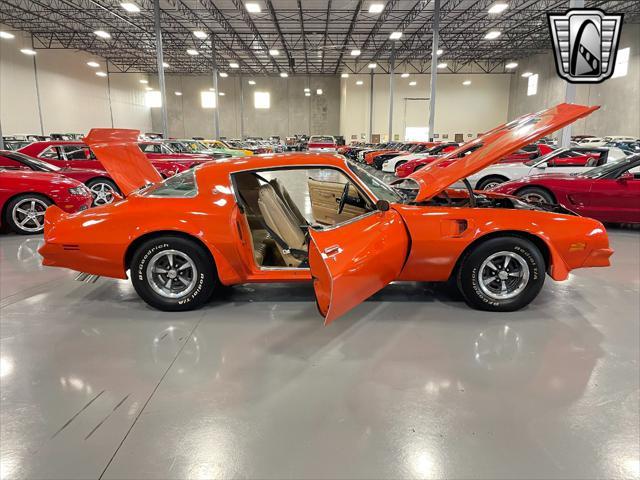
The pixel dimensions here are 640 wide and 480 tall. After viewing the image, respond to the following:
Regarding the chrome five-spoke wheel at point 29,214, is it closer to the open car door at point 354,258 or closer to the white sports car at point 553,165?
the open car door at point 354,258

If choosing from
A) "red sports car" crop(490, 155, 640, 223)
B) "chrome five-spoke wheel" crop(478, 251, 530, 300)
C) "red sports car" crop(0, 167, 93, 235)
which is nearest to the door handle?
"chrome five-spoke wheel" crop(478, 251, 530, 300)

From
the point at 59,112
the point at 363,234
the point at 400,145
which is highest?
the point at 59,112

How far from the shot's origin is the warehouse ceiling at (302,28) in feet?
71.9

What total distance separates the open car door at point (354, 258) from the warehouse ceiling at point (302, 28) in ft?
58.7

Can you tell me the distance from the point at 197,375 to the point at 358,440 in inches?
47.1

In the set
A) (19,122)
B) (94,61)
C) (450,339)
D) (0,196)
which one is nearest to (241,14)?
(19,122)

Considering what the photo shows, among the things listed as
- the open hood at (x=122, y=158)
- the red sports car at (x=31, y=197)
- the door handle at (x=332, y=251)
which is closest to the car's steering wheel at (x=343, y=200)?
the door handle at (x=332, y=251)

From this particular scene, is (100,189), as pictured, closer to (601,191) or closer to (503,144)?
(503,144)

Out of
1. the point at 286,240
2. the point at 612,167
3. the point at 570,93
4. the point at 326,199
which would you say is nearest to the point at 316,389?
the point at 286,240

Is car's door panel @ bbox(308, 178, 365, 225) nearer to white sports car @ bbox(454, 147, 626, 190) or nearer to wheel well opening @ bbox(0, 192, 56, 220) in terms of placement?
wheel well opening @ bbox(0, 192, 56, 220)

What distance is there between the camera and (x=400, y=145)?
2297cm

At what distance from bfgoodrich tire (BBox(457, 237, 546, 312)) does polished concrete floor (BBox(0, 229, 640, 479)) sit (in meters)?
0.16

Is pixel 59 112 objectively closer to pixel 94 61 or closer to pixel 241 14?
pixel 94 61

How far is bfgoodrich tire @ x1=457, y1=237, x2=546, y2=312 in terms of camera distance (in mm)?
3576
